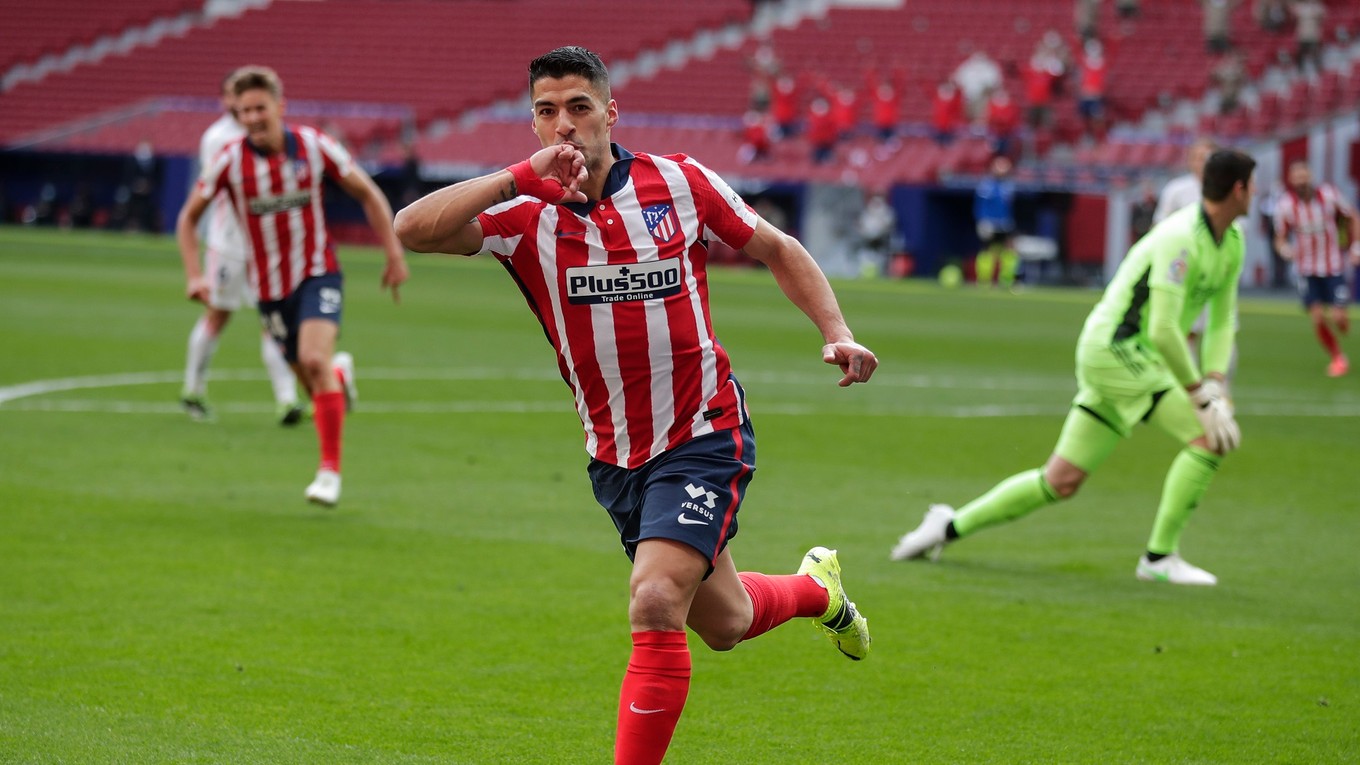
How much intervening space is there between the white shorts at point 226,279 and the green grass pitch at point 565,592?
0.93m

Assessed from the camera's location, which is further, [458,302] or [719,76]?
[719,76]

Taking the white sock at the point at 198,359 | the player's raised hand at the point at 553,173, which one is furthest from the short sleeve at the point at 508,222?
the white sock at the point at 198,359

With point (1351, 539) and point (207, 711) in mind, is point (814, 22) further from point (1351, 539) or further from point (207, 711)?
point (207, 711)

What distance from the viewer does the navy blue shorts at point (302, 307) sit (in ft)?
31.3

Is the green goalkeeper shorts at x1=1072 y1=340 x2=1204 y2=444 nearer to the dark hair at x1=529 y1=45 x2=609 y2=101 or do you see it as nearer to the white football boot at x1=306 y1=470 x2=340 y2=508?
the white football boot at x1=306 y1=470 x2=340 y2=508

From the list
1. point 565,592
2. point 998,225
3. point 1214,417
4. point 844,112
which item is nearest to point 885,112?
point 844,112

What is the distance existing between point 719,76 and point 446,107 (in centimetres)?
710

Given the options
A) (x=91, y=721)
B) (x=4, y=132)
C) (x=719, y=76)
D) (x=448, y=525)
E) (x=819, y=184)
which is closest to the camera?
(x=91, y=721)

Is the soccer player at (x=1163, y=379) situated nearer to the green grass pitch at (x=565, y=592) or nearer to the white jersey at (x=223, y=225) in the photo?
the green grass pitch at (x=565, y=592)

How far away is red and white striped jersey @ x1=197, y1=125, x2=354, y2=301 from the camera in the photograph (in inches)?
377

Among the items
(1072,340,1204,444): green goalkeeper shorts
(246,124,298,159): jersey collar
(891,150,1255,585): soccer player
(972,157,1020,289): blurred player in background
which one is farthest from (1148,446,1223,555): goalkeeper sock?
(972,157,1020,289): blurred player in background

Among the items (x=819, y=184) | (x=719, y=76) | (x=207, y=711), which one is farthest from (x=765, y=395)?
(x=719, y=76)

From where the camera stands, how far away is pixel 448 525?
8.89 metres

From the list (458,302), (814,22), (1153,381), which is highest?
(814,22)
